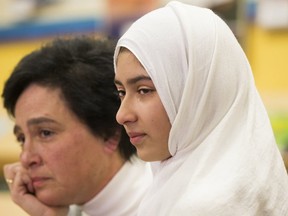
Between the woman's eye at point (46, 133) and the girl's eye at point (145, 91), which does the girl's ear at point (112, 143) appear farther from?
the girl's eye at point (145, 91)

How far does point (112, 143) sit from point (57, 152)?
0.57 feet

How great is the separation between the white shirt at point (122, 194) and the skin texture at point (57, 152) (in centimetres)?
3

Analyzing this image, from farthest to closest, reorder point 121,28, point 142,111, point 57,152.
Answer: point 121,28 → point 57,152 → point 142,111

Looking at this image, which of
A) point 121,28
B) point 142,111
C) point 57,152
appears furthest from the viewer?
point 121,28

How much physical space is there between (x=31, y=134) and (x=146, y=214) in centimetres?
57

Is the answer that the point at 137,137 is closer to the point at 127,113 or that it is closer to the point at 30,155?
the point at 127,113

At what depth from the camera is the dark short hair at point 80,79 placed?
5.65ft

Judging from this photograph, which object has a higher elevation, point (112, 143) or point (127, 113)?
point (127, 113)

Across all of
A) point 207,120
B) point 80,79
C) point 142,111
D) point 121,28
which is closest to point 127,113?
point 142,111

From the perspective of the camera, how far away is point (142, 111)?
123 centimetres

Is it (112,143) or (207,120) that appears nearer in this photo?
(207,120)

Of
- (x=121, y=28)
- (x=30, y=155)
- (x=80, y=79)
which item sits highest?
(x=80, y=79)

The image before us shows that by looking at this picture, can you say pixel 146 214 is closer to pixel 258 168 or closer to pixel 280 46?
pixel 258 168

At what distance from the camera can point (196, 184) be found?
3.91 feet
